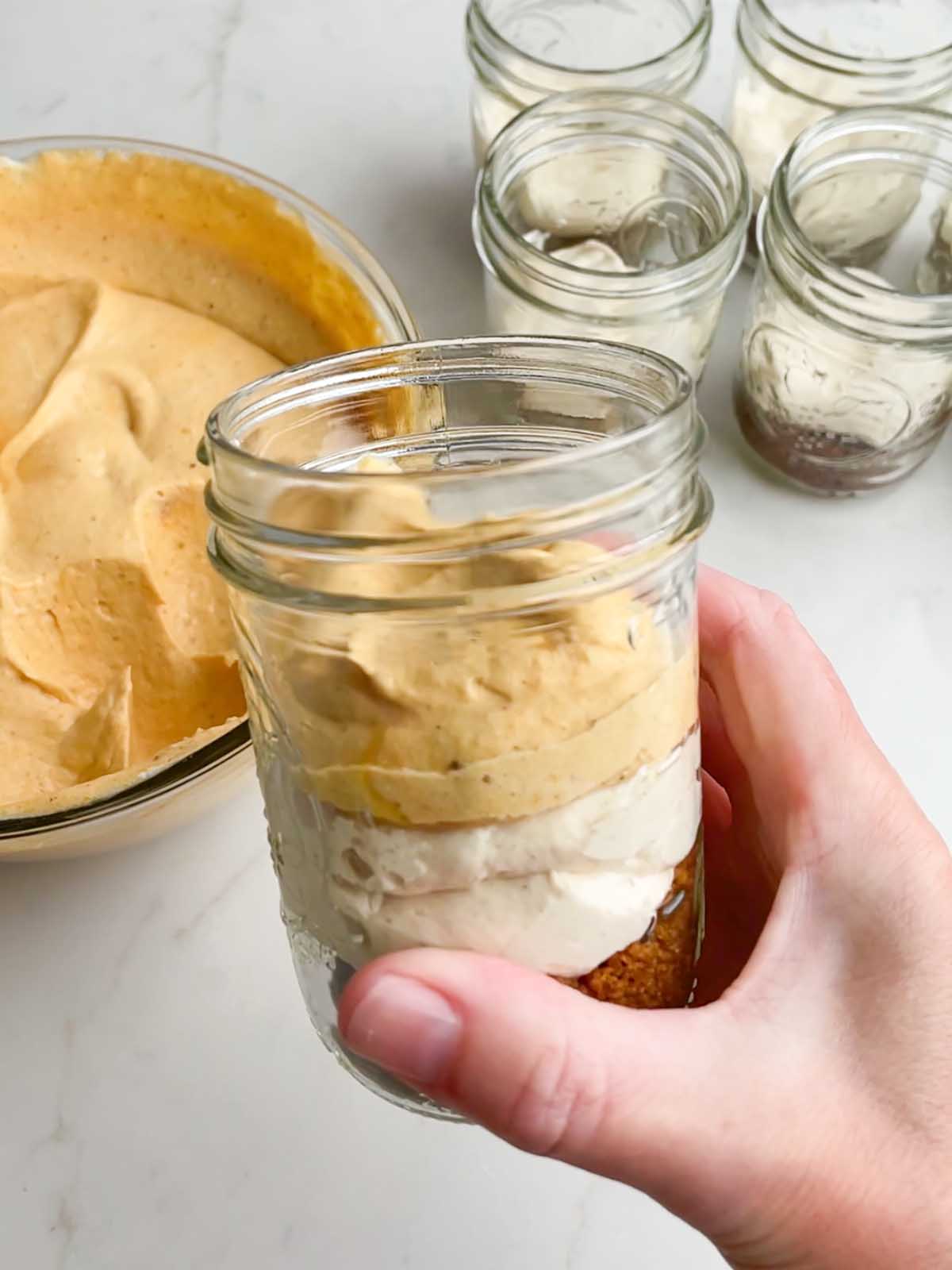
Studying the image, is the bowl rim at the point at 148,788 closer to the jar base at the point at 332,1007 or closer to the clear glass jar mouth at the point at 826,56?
the jar base at the point at 332,1007

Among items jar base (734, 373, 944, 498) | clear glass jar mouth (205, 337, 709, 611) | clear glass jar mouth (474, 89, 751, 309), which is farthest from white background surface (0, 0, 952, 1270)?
clear glass jar mouth (205, 337, 709, 611)

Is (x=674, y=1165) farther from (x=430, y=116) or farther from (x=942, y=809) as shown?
(x=430, y=116)

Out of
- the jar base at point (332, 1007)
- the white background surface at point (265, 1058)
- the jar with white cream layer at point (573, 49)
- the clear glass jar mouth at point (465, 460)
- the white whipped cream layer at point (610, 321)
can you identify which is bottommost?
the white background surface at point (265, 1058)

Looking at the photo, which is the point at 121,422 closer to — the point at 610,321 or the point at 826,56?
the point at 610,321

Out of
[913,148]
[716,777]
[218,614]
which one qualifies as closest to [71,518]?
[218,614]

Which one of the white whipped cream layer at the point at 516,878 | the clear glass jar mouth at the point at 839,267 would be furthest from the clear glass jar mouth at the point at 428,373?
the clear glass jar mouth at the point at 839,267

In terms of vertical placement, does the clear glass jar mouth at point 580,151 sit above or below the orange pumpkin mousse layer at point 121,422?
above

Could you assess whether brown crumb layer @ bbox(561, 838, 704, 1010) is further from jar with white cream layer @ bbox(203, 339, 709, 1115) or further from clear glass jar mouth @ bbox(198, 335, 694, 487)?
clear glass jar mouth @ bbox(198, 335, 694, 487)
